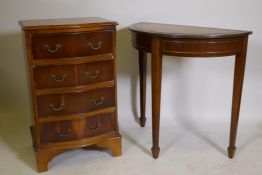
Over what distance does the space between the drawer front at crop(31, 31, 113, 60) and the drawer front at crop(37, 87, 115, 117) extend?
0.24 meters

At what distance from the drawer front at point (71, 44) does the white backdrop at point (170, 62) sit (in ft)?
2.23

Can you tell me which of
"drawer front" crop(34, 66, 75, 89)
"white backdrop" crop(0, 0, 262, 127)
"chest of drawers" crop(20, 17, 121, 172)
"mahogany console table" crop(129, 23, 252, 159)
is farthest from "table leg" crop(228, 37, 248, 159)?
"drawer front" crop(34, 66, 75, 89)

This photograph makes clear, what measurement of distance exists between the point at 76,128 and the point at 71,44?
52 cm

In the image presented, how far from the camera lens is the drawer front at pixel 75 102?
181cm

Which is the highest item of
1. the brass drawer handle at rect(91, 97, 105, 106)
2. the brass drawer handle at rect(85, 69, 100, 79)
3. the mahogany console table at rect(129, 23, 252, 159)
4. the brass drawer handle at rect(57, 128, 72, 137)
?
the mahogany console table at rect(129, 23, 252, 159)

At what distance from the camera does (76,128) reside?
1909 millimetres

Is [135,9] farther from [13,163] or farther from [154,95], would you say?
[13,163]

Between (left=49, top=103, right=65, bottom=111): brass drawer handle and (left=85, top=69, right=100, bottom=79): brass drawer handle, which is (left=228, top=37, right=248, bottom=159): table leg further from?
(left=49, top=103, right=65, bottom=111): brass drawer handle

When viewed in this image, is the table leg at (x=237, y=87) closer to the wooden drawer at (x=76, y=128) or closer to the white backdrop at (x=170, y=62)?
the white backdrop at (x=170, y=62)

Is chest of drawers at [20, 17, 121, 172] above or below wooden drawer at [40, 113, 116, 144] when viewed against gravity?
above

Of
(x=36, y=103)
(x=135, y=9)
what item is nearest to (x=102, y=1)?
(x=135, y=9)

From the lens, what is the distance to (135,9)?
242 cm

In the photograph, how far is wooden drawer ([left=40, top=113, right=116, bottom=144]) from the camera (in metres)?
1.87

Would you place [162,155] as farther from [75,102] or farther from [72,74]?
[72,74]
